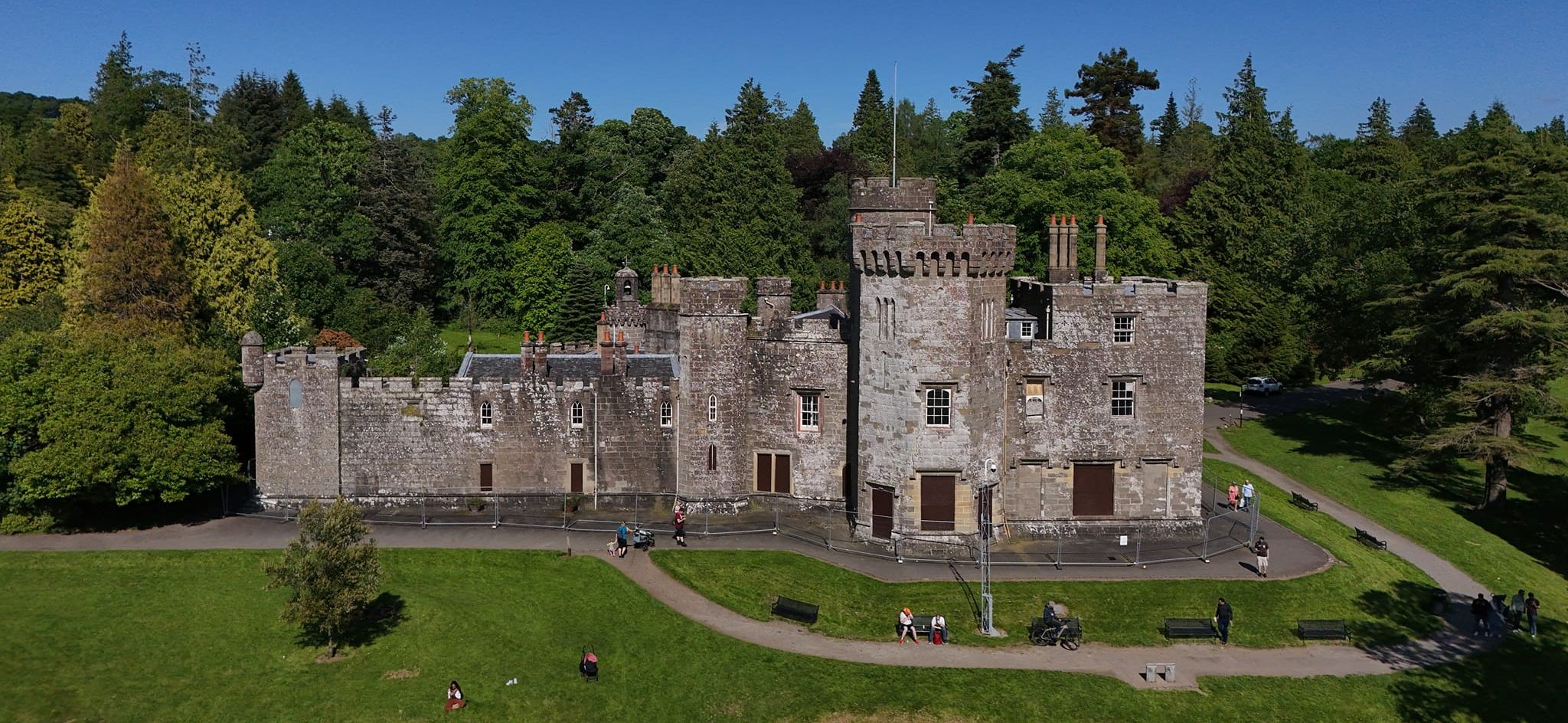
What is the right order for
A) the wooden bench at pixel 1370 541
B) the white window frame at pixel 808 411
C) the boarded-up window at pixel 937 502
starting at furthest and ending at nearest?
the white window frame at pixel 808 411, the wooden bench at pixel 1370 541, the boarded-up window at pixel 937 502

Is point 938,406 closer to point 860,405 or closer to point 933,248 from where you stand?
point 860,405

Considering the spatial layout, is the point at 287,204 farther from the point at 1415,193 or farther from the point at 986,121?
the point at 1415,193

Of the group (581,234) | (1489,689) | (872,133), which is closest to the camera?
(1489,689)

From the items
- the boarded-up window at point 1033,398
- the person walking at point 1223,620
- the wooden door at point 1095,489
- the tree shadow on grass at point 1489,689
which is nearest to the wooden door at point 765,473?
the boarded-up window at point 1033,398

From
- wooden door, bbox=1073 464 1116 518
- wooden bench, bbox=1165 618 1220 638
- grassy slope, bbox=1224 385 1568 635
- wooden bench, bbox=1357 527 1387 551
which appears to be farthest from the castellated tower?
grassy slope, bbox=1224 385 1568 635

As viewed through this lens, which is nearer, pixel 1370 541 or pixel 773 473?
pixel 1370 541

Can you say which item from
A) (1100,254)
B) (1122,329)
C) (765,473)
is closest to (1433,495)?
(1100,254)

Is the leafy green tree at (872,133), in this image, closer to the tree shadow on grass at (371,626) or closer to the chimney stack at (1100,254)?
the chimney stack at (1100,254)
